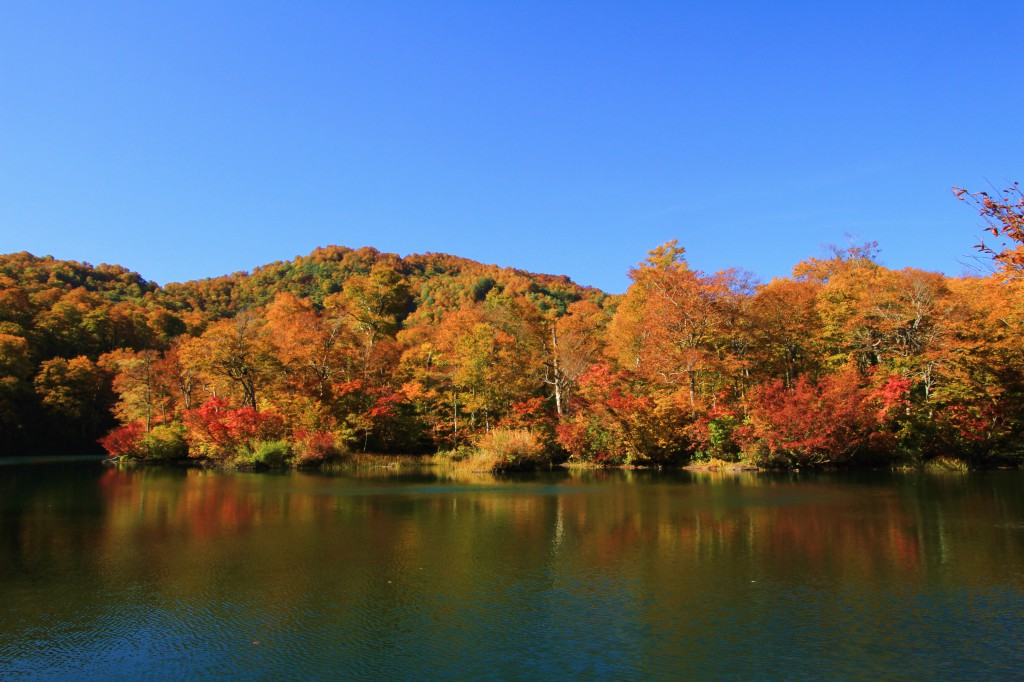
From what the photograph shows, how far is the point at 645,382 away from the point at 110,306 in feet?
195

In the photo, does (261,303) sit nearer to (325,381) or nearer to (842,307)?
(325,381)

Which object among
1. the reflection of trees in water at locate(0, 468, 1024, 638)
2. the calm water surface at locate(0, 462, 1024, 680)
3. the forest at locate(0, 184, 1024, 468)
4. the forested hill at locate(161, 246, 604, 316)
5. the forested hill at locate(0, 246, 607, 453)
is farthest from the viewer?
the forested hill at locate(161, 246, 604, 316)

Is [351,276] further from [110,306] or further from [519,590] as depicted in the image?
[519,590]

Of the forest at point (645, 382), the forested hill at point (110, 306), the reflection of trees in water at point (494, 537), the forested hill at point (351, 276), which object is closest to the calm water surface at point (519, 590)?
the reflection of trees in water at point (494, 537)

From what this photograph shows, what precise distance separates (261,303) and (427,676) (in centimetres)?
8489

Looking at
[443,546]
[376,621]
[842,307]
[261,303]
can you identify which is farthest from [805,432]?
[261,303]

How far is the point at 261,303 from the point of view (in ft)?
278

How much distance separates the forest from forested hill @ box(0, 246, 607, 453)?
2.64 meters

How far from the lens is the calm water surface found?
21.7 feet

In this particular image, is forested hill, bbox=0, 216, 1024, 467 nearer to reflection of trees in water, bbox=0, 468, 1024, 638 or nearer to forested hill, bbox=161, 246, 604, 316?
reflection of trees in water, bbox=0, 468, 1024, 638

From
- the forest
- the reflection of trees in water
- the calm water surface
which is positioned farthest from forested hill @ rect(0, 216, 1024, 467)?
the calm water surface

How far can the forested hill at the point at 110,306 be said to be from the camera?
5400cm

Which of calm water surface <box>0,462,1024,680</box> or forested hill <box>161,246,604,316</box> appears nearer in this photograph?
calm water surface <box>0,462,1024,680</box>

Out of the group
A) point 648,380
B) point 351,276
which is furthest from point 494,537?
point 351,276
